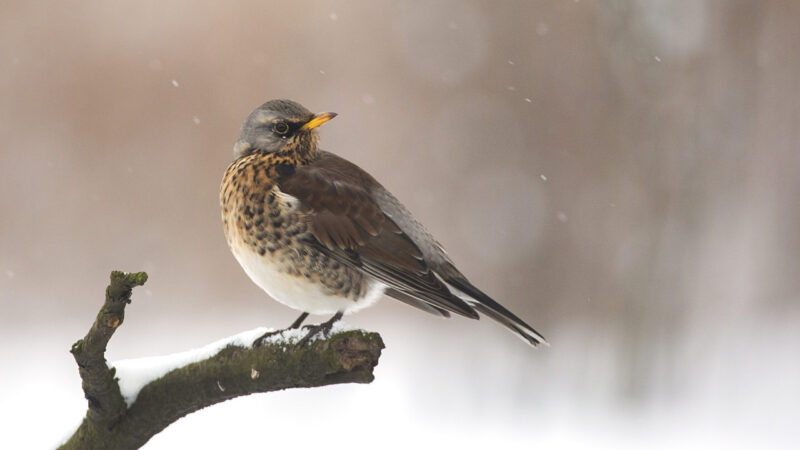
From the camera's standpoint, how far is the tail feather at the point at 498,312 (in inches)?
125

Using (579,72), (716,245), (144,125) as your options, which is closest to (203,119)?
(144,125)

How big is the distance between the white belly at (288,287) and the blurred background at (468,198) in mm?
3682

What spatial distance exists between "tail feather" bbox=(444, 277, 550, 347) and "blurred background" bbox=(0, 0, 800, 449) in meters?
3.67

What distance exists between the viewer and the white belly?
130 inches

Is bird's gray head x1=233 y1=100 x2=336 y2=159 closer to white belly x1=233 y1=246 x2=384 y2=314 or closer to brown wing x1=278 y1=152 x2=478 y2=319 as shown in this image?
brown wing x1=278 y1=152 x2=478 y2=319

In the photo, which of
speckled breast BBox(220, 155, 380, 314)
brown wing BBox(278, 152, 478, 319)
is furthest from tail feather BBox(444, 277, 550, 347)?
speckled breast BBox(220, 155, 380, 314)

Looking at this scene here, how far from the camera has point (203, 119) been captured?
29.1 ft

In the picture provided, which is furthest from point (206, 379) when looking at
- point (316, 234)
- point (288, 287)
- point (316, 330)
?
point (316, 234)

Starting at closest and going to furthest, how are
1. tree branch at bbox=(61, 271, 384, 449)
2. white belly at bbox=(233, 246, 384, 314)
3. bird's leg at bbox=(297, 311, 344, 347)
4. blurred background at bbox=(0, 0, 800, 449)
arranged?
tree branch at bbox=(61, 271, 384, 449)
bird's leg at bbox=(297, 311, 344, 347)
white belly at bbox=(233, 246, 384, 314)
blurred background at bbox=(0, 0, 800, 449)

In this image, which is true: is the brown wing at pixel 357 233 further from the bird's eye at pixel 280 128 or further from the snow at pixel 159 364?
the snow at pixel 159 364

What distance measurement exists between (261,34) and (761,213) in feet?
17.2

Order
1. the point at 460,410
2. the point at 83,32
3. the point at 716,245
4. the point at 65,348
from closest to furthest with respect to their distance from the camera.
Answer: the point at 460,410, the point at 716,245, the point at 65,348, the point at 83,32

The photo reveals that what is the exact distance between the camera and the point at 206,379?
2773mm

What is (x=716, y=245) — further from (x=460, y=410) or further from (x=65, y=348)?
(x=65, y=348)
